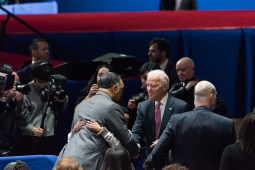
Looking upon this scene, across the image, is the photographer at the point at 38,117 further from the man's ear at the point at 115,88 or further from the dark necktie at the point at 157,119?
the man's ear at the point at 115,88

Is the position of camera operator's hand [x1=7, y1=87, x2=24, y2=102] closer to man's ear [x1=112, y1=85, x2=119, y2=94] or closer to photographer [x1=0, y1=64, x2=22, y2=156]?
photographer [x1=0, y1=64, x2=22, y2=156]

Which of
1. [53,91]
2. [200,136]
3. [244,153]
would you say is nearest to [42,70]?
[53,91]

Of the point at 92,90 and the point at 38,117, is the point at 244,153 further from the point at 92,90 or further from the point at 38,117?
the point at 38,117

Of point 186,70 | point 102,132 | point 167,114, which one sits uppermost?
point 186,70

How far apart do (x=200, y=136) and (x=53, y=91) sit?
160 centimetres

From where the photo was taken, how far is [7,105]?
7164 millimetres

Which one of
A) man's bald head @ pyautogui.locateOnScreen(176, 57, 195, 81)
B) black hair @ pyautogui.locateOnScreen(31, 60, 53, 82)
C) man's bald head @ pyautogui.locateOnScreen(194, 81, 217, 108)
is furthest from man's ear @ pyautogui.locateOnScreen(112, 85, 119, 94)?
man's bald head @ pyautogui.locateOnScreen(176, 57, 195, 81)

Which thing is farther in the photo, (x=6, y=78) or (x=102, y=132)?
(x=6, y=78)

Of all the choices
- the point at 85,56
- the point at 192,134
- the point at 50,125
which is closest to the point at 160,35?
the point at 85,56

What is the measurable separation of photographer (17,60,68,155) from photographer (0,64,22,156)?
0.40ft

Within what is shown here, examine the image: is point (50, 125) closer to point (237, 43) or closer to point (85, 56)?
point (85, 56)

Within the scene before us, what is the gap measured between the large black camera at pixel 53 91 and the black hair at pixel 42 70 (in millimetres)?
161

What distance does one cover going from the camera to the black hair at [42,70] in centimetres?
738

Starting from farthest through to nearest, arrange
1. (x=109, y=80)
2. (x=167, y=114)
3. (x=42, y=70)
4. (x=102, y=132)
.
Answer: (x=42, y=70) → (x=167, y=114) → (x=109, y=80) → (x=102, y=132)
